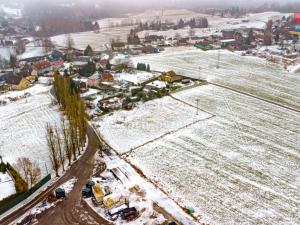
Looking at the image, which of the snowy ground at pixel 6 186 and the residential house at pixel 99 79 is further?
the residential house at pixel 99 79

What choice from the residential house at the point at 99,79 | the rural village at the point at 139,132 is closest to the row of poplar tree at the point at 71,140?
the rural village at the point at 139,132

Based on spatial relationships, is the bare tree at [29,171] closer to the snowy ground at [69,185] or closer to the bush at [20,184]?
the bush at [20,184]

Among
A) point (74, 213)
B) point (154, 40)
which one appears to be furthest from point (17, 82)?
point (154, 40)

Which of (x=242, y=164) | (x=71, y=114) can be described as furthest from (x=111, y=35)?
(x=242, y=164)

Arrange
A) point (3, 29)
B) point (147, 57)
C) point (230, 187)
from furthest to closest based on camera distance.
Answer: point (3, 29)
point (147, 57)
point (230, 187)

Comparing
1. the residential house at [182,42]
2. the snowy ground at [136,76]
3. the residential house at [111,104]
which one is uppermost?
the residential house at [182,42]

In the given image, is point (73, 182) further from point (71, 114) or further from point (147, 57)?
point (147, 57)
